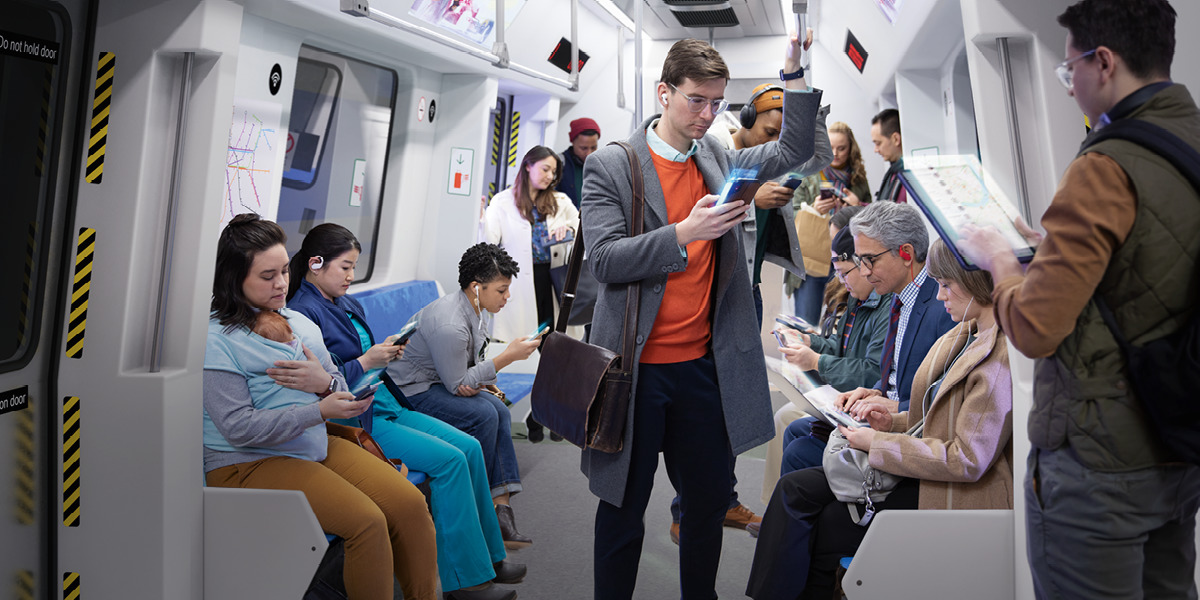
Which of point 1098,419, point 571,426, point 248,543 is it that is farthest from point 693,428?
point 248,543

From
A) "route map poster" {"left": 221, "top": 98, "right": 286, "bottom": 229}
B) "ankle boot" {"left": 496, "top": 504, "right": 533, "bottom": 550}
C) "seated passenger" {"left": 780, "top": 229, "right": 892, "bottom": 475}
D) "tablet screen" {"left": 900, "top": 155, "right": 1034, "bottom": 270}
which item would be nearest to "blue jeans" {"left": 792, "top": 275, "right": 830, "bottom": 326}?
"seated passenger" {"left": 780, "top": 229, "right": 892, "bottom": 475}

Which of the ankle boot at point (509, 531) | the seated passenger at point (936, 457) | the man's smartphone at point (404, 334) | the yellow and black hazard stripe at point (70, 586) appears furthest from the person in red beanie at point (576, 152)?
the yellow and black hazard stripe at point (70, 586)

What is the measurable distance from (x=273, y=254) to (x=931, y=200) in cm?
197

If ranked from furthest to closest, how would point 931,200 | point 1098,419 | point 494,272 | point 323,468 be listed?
point 494,272, point 323,468, point 931,200, point 1098,419

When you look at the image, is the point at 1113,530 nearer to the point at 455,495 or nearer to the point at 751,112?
the point at 751,112

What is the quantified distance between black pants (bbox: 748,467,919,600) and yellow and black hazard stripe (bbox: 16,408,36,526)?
2054 mm

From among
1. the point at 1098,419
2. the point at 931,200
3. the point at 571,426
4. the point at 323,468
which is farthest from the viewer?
the point at 323,468

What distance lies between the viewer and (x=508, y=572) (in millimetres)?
3451

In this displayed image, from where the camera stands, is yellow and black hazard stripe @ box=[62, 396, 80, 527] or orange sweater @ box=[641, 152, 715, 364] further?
yellow and black hazard stripe @ box=[62, 396, 80, 527]

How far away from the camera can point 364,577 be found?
2701 mm

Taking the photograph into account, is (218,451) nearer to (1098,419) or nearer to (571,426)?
(571,426)

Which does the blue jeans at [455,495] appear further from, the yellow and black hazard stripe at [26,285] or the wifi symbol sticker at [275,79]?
the wifi symbol sticker at [275,79]

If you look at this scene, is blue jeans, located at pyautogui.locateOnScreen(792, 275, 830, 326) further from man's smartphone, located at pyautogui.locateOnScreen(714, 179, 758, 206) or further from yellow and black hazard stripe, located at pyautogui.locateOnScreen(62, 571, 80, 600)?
yellow and black hazard stripe, located at pyautogui.locateOnScreen(62, 571, 80, 600)

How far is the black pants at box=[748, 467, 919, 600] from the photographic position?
8.18 feet
